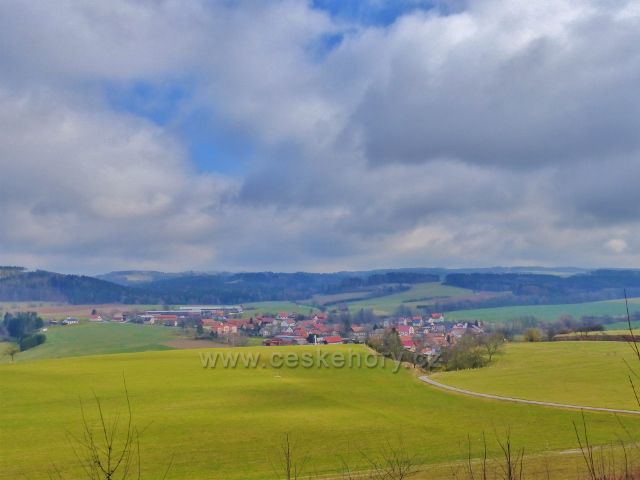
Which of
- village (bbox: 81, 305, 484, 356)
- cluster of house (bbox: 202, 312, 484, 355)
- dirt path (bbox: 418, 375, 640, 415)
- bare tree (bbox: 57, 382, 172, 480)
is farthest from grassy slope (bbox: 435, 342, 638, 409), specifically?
bare tree (bbox: 57, 382, 172, 480)

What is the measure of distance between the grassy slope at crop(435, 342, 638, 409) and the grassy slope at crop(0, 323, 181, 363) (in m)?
67.7

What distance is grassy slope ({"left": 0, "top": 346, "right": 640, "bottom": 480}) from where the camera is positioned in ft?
107

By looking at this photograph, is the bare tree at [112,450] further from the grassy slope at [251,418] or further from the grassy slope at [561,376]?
the grassy slope at [561,376]

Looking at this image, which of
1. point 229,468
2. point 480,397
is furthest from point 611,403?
point 229,468

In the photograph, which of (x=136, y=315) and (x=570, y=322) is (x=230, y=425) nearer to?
(x=570, y=322)

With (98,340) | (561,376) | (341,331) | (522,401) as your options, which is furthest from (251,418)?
(341,331)

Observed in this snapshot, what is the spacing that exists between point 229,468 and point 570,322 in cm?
13395

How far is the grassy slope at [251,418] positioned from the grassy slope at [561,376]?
5.69m

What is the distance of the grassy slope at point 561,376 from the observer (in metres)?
53.2

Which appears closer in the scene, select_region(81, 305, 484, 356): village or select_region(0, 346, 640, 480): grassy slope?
select_region(0, 346, 640, 480): grassy slope

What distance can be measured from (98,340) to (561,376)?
10312 cm

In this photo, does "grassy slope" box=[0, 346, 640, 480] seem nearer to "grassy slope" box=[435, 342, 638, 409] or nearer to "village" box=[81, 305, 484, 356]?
"grassy slope" box=[435, 342, 638, 409]

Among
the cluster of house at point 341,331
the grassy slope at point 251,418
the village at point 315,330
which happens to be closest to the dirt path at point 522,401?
the grassy slope at point 251,418

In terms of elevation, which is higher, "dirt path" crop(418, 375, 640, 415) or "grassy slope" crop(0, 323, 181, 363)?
"grassy slope" crop(0, 323, 181, 363)
